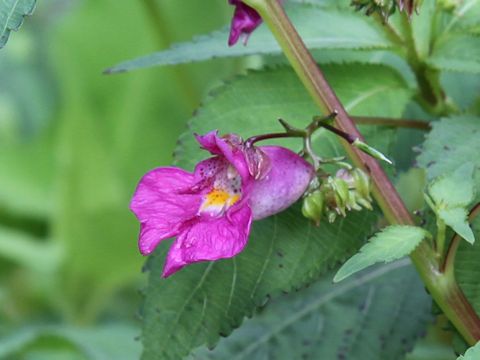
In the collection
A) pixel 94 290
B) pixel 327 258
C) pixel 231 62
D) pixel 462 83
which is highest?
pixel 327 258

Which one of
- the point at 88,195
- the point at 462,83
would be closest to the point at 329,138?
the point at 462,83

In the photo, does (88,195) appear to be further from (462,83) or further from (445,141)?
(445,141)

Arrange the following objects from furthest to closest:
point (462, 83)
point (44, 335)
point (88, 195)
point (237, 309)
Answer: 1. point (88, 195)
2. point (44, 335)
3. point (462, 83)
4. point (237, 309)

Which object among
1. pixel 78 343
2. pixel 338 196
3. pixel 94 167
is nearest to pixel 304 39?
pixel 338 196

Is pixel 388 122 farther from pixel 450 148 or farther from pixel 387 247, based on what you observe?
pixel 387 247

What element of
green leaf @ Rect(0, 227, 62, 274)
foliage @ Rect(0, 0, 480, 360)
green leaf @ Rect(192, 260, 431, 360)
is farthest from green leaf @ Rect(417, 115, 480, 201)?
green leaf @ Rect(0, 227, 62, 274)

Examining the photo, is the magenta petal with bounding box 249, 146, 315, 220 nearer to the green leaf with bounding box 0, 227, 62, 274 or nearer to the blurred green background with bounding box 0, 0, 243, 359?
the blurred green background with bounding box 0, 0, 243, 359

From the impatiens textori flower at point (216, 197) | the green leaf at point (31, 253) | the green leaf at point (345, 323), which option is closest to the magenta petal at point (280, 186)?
the impatiens textori flower at point (216, 197)
